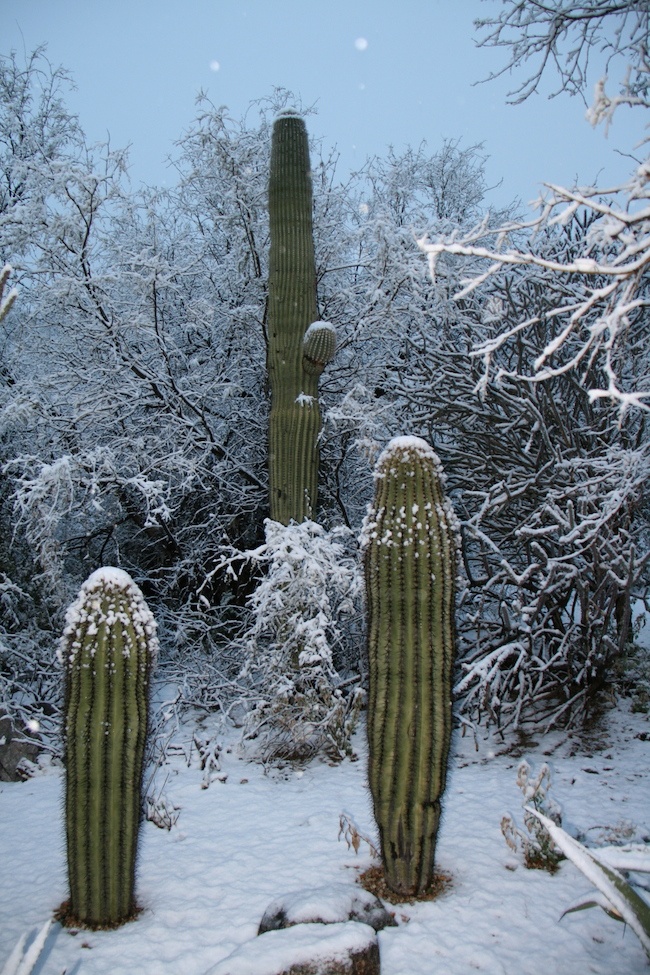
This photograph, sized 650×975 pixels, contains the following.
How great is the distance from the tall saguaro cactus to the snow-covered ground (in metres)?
2.24

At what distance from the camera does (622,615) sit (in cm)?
541

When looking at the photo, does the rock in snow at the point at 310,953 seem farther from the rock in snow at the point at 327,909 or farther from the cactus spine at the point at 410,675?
the cactus spine at the point at 410,675

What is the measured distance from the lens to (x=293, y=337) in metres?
5.74

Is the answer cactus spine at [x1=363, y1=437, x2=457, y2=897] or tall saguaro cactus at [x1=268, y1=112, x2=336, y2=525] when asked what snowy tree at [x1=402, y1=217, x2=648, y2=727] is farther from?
cactus spine at [x1=363, y1=437, x2=457, y2=897]

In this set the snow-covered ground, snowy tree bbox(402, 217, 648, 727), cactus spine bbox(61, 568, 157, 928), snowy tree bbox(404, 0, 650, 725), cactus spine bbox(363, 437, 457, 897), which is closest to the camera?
the snow-covered ground

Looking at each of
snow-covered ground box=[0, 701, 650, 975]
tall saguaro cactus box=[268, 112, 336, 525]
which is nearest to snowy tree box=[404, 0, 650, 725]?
snow-covered ground box=[0, 701, 650, 975]

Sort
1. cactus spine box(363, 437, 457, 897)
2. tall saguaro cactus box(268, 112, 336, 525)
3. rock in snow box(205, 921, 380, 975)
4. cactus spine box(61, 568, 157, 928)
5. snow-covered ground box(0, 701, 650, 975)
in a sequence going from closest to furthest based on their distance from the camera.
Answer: rock in snow box(205, 921, 380, 975) → snow-covered ground box(0, 701, 650, 975) → cactus spine box(61, 568, 157, 928) → cactus spine box(363, 437, 457, 897) → tall saguaro cactus box(268, 112, 336, 525)

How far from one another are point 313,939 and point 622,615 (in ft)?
13.1

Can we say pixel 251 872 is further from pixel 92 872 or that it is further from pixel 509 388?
pixel 509 388

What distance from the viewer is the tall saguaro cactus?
219 inches

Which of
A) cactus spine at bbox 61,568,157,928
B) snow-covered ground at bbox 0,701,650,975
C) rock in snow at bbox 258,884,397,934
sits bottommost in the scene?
snow-covered ground at bbox 0,701,650,975

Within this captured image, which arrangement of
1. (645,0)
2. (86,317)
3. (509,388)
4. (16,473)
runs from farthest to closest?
(16,473)
(86,317)
(509,388)
(645,0)

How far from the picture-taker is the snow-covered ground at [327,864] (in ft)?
8.45

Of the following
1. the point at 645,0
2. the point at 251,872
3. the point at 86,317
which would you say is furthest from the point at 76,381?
the point at 645,0
